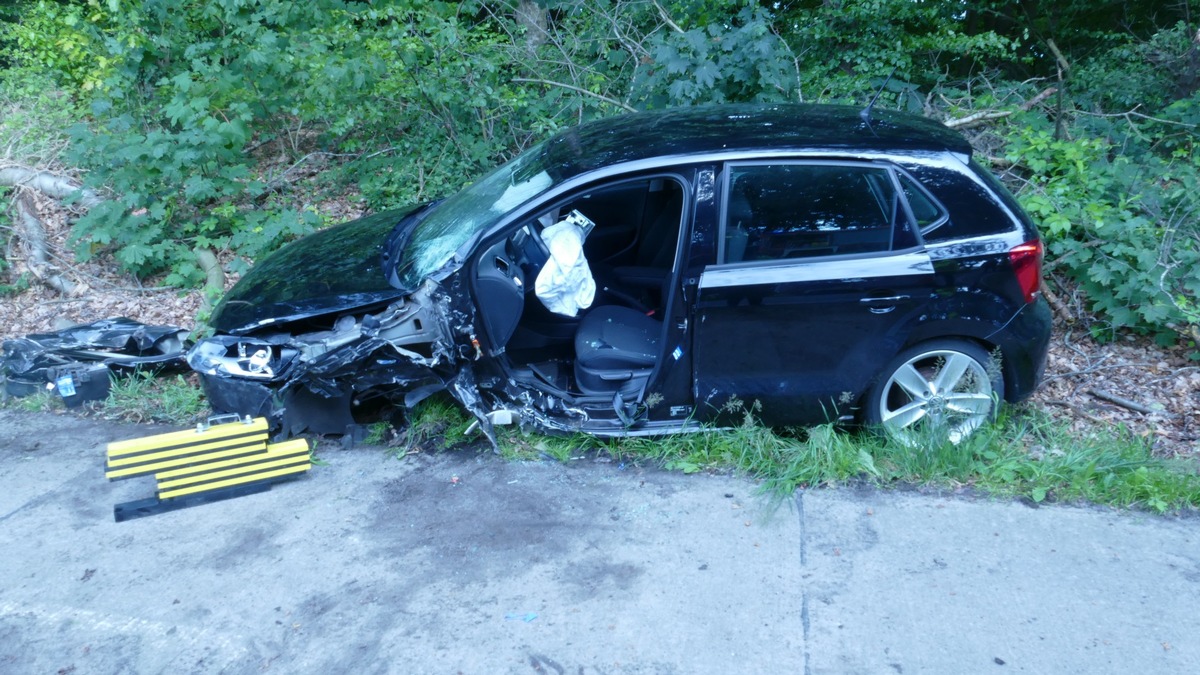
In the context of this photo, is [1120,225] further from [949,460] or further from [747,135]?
[747,135]

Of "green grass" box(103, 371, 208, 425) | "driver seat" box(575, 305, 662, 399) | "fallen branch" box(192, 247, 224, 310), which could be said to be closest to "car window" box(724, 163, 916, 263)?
"driver seat" box(575, 305, 662, 399)

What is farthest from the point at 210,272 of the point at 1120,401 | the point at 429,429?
the point at 1120,401

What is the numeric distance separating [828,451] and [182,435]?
3117 millimetres

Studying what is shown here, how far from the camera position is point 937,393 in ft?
14.4

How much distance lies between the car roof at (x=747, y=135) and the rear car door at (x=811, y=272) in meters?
0.14

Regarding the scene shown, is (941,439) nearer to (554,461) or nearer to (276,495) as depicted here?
(554,461)

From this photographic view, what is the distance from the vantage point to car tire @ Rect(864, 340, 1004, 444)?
4.28 m

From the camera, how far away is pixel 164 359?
5.60 metres

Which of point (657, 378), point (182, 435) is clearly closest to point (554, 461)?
point (657, 378)

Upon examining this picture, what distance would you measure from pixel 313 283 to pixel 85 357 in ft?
6.68

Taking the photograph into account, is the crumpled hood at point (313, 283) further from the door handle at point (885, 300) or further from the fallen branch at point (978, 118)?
the fallen branch at point (978, 118)

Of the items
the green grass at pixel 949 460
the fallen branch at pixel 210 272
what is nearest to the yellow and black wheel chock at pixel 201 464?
the green grass at pixel 949 460

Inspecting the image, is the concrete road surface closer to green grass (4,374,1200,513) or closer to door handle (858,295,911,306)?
green grass (4,374,1200,513)

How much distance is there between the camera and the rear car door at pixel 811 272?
4090mm
